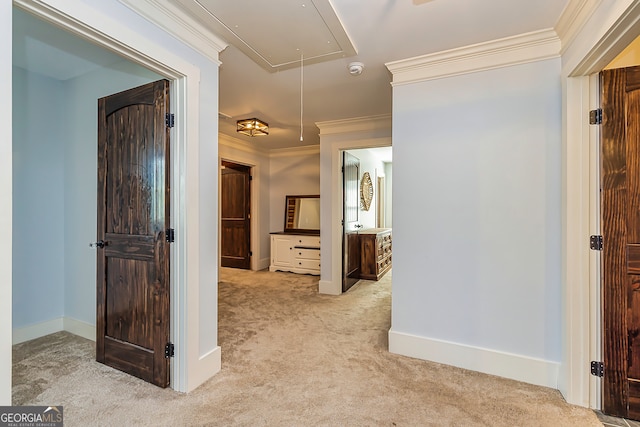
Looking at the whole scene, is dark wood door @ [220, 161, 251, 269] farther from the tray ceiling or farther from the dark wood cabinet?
the tray ceiling

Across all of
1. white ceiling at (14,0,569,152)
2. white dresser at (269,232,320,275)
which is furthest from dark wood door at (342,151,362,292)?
white ceiling at (14,0,569,152)

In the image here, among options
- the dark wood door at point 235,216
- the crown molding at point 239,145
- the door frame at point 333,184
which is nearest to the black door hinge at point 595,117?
the door frame at point 333,184

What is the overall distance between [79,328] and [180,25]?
276 centimetres

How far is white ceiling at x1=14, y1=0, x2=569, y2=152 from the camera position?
1680 mm

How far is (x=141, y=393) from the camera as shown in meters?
1.81

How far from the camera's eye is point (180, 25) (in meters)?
1.77

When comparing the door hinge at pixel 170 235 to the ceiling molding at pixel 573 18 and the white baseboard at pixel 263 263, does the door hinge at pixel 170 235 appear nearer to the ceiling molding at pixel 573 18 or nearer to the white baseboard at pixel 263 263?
the ceiling molding at pixel 573 18

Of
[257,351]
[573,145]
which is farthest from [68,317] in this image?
[573,145]

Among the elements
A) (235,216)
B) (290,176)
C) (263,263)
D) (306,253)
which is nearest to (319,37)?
(306,253)

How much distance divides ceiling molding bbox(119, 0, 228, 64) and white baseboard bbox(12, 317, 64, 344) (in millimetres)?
2808

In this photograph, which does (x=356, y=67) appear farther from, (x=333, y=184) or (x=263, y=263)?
(x=263, y=263)

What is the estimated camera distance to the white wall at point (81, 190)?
2.52 meters
